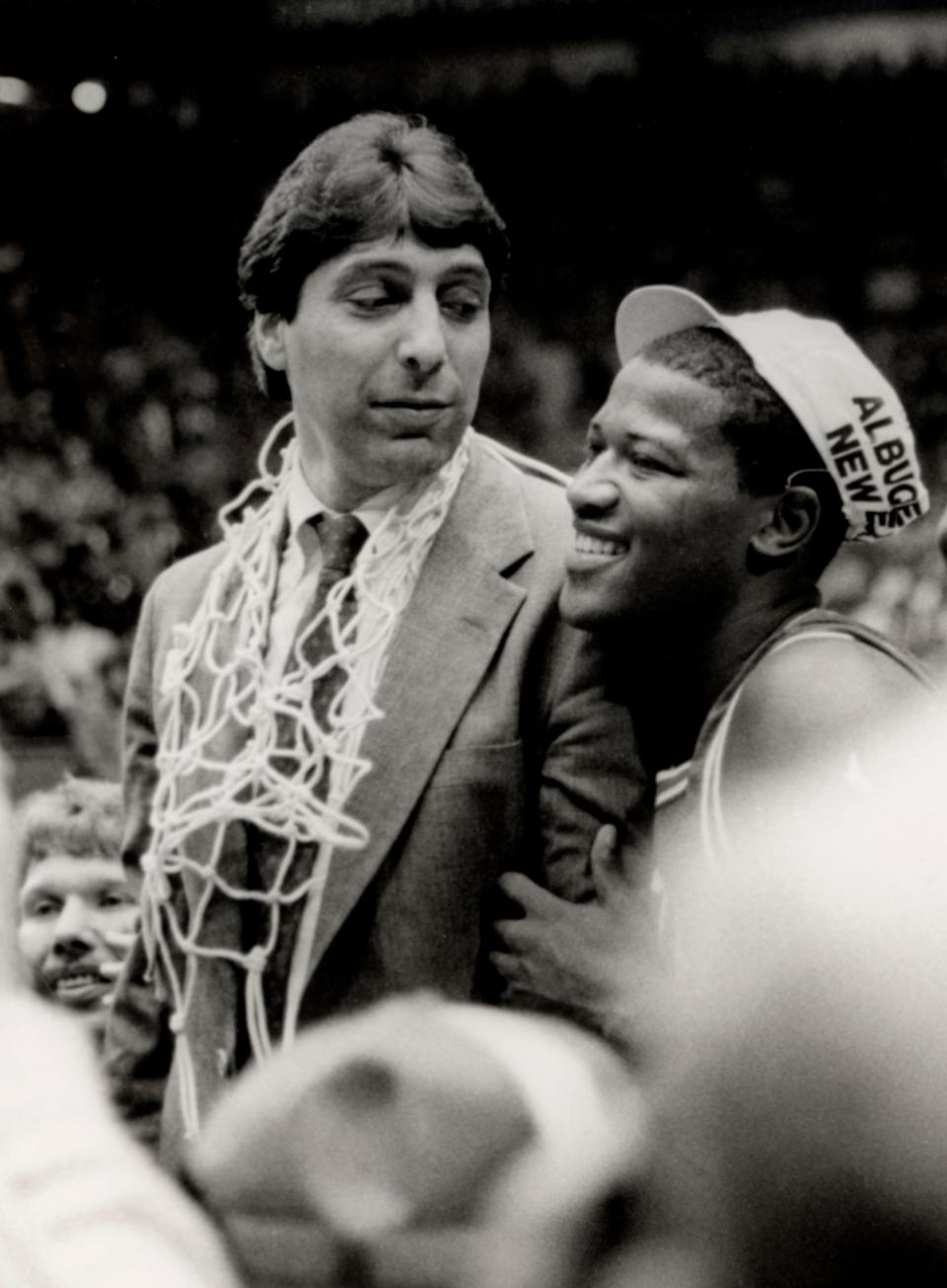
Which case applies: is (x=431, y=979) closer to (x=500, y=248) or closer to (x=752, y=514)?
(x=752, y=514)

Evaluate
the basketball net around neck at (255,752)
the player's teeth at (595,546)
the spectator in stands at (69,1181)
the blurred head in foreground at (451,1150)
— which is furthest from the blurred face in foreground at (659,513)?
the spectator in stands at (69,1181)

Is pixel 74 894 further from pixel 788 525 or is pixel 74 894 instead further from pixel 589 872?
pixel 788 525

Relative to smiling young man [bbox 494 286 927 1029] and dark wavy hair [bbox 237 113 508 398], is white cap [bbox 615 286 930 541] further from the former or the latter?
dark wavy hair [bbox 237 113 508 398]

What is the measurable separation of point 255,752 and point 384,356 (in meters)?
0.24

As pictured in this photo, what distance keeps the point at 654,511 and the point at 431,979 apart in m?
0.29

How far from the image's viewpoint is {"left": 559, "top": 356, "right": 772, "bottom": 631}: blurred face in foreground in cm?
85

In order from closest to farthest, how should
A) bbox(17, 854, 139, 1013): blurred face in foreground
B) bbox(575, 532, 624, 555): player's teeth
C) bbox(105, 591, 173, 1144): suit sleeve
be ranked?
bbox(575, 532, 624, 555): player's teeth
bbox(105, 591, 173, 1144): suit sleeve
bbox(17, 854, 139, 1013): blurred face in foreground

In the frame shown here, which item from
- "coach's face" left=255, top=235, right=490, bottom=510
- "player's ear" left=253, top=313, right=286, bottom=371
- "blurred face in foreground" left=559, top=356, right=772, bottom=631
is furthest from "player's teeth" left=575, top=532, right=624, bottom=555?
"player's ear" left=253, top=313, right=286, bottom=371

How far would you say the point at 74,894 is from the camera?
3.75 ft

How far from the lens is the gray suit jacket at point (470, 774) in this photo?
2.90 feet

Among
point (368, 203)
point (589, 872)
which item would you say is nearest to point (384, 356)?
point (368, 203)

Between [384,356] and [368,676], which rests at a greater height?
[384,356]

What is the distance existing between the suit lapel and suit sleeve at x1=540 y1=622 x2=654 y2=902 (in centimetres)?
5

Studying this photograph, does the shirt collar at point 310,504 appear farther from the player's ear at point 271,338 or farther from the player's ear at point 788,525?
the player's ear at point 788,525
